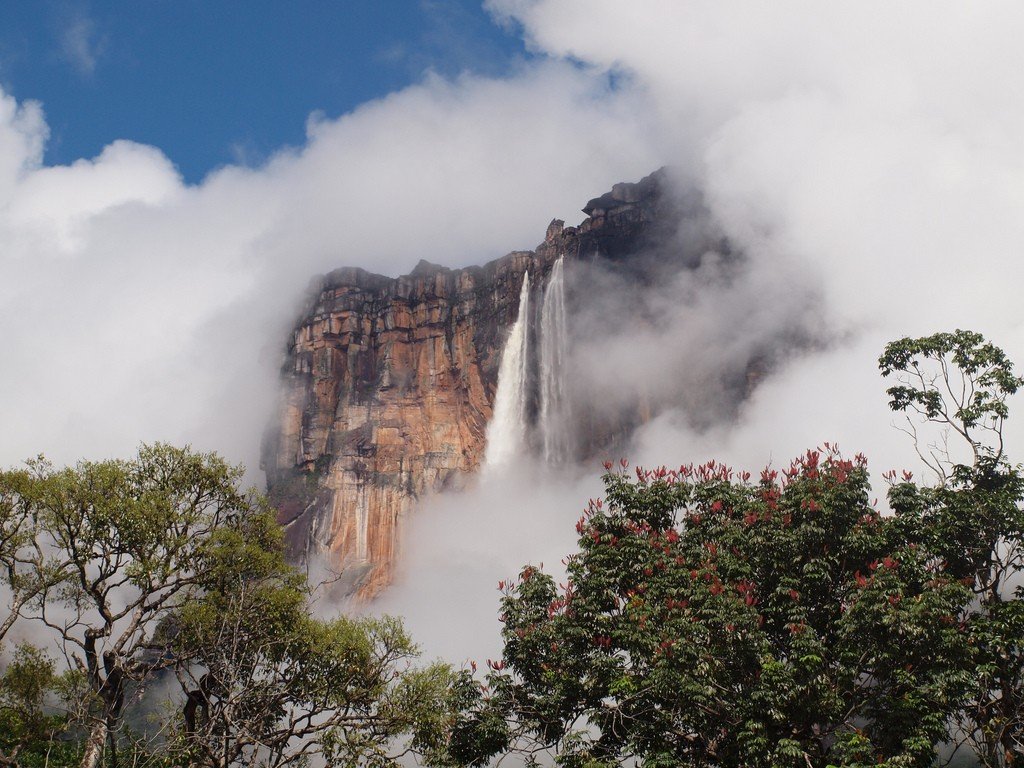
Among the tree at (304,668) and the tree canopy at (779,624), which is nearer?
the tree canopy at (779,624)

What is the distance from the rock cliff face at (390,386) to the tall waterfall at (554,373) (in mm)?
2614

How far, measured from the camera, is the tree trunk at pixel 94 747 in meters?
21.1

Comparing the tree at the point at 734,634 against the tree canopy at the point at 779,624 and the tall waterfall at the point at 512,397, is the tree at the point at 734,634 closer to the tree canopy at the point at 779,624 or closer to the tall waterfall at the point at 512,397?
the tree canopy at the point at 779,624

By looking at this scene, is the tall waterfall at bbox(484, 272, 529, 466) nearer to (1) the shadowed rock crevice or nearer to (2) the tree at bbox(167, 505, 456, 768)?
(1) the shadowed rock crevice

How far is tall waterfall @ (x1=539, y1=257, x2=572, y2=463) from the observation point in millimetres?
71562

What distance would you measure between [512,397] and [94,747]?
55.3 meters

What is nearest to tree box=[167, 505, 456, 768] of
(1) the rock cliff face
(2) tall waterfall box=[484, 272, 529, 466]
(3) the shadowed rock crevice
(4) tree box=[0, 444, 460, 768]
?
(4) tree box=[0, 444, 460, 768]

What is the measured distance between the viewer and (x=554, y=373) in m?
72.8

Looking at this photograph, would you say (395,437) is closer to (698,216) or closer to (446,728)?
(698,216)

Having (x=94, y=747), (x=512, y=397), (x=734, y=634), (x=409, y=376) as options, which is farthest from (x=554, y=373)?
(x=734, y=634)

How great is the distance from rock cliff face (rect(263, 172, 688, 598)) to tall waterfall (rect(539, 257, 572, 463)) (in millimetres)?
2614

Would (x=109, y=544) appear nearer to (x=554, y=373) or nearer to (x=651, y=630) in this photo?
(x=651, y=630)

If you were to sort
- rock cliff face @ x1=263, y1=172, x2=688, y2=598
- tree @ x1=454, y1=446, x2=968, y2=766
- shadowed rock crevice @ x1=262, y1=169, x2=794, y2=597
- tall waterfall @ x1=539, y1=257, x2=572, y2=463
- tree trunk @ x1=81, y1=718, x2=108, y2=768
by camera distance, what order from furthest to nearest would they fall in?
1. rock cliff face @ x1=263, y1=172, x2=688, y2=598
2. tall waterfall @ x1=539, y1=257, x2=572, y2=463
3. shadowed rock crevice @ x1=262, y1=169, x2=794, y2=597
4. tree trunk @ x1=81, y1=718, x2=108, y2=768
5. tree @ x1=454, y1=446, x2=968, y2=766

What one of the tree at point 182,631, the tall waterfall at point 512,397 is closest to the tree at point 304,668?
the tree at point 182,631
